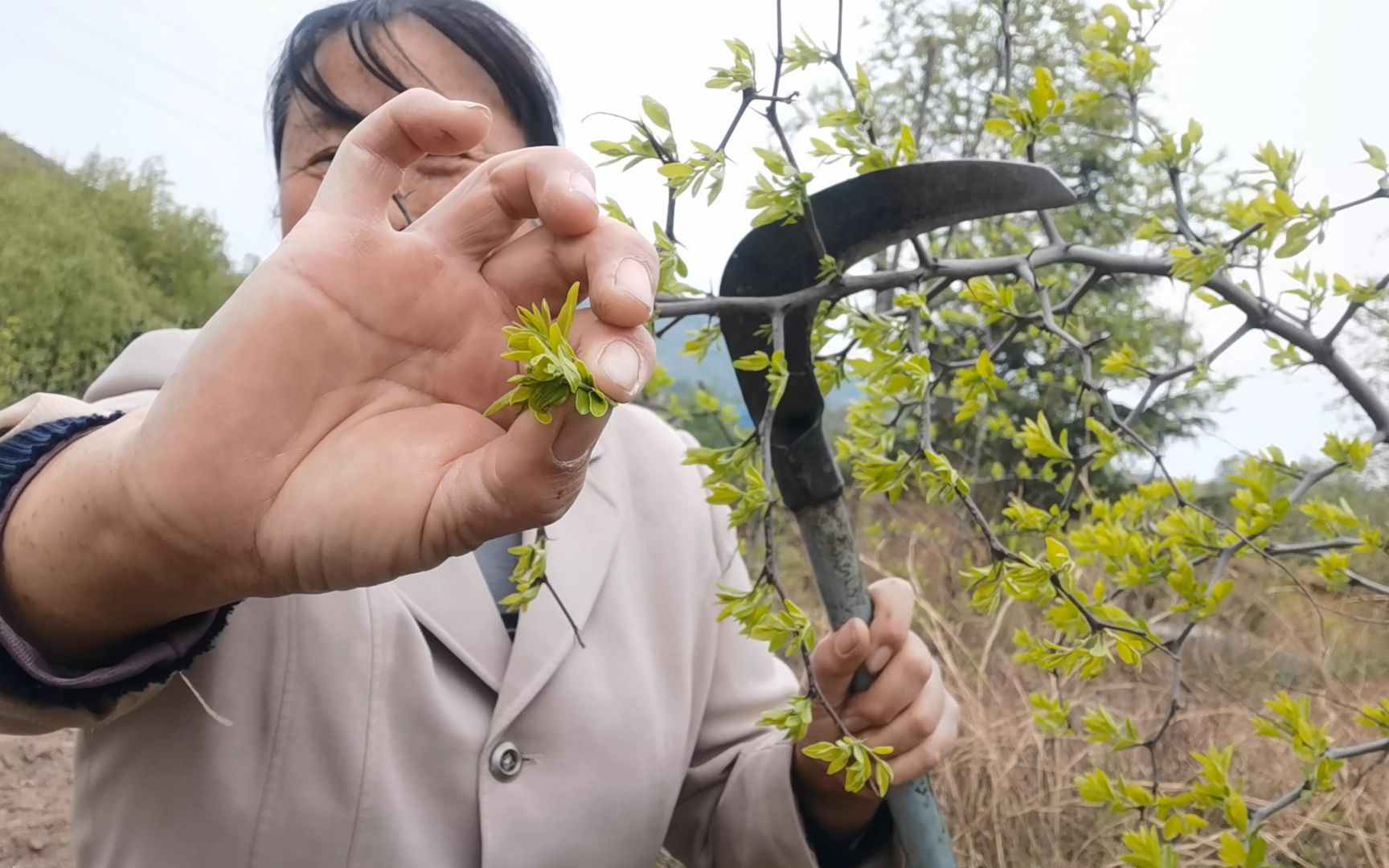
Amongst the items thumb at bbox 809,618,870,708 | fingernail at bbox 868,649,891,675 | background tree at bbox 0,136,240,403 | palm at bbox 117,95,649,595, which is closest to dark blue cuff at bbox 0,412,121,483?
palm at bbox 117,95,649,595

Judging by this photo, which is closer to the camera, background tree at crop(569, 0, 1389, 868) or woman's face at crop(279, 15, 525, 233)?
background tree at crop(569, 0, 1389, 868)

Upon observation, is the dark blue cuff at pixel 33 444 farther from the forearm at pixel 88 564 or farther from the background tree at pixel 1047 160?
the background tree at pixel 1047 160

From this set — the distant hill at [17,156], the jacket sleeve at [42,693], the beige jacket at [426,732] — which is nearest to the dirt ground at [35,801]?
the beige jacket at [426,732]

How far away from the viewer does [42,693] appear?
2.55ft

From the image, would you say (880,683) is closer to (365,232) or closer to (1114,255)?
(1114,255)

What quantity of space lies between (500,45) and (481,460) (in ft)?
3.01

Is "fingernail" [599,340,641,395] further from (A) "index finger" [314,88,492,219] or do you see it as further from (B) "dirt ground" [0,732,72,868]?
(B) "dirt ground" [0,732,72,868]

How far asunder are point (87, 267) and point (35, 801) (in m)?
3.62

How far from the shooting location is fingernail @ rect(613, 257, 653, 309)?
58 centimetres

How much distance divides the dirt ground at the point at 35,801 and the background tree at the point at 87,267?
2451 mm

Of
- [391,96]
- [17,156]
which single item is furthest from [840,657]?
[17,156]

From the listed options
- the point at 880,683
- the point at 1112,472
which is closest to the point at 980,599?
the point at 880,683

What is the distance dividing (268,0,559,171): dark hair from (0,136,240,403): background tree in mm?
3929

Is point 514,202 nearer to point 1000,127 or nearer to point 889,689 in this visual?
point 1000,127
